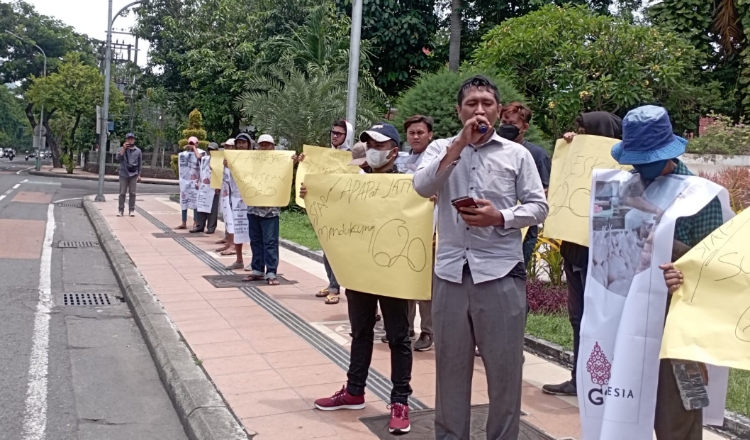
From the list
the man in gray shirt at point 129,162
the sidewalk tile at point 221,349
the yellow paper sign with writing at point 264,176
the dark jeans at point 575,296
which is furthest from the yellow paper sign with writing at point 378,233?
the man in gray shirt at point 129,162

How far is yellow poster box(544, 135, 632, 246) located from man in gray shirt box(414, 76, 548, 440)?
1.25 m

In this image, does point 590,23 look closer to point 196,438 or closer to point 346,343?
point 346,343

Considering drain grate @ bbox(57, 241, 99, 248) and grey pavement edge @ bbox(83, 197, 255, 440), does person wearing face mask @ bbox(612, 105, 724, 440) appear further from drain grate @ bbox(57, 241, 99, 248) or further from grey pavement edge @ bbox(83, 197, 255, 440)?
drain grate @ bbox(57, 241, 99, 248)

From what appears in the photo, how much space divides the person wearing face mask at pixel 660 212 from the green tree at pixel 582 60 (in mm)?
11012

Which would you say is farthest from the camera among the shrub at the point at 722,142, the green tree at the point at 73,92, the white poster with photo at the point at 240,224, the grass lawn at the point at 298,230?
the green tree at the point at 73,92

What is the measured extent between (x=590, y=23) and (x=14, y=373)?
12.1 meters

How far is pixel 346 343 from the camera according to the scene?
20.5 feet

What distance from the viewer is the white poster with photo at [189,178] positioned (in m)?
14.0

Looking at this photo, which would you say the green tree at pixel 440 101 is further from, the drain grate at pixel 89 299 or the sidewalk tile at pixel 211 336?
the sidewalk tile at pixel 211 336

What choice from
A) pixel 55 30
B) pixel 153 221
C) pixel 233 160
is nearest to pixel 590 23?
pixel 233 160

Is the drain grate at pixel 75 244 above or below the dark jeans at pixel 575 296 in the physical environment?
below

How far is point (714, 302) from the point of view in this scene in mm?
2686

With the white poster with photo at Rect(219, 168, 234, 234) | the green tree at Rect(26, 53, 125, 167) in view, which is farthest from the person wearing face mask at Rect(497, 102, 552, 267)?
the green tree at Rect(26, 53, 125, 167)

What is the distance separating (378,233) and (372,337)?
75cm
